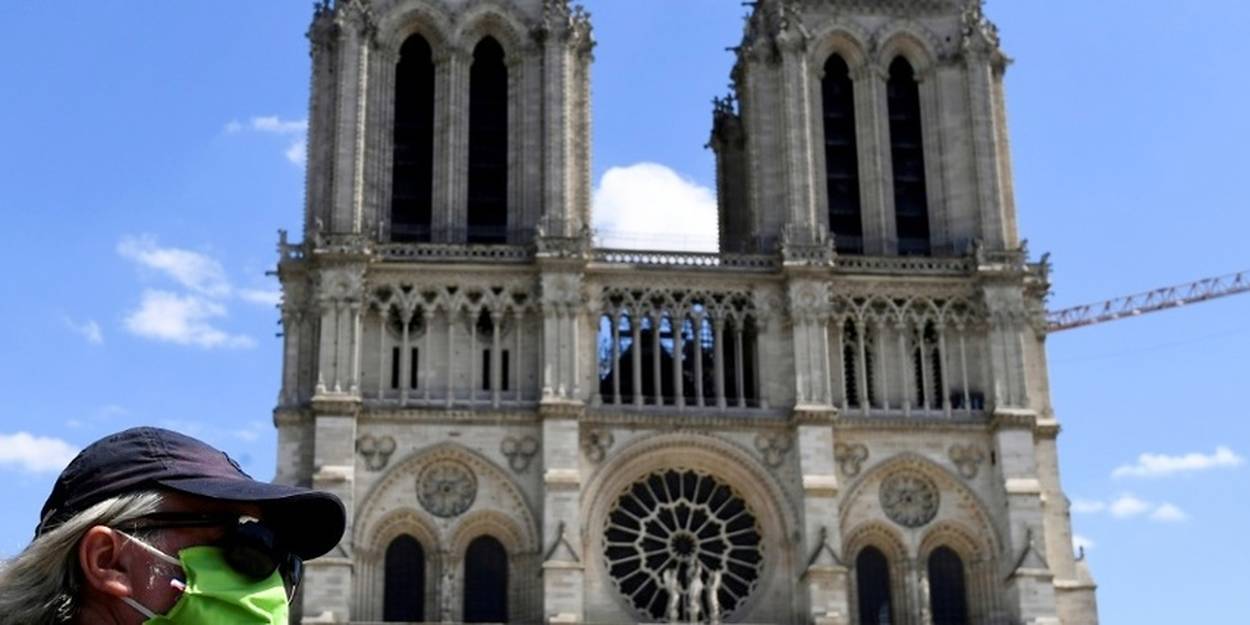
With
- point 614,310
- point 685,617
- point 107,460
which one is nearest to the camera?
point 107,460

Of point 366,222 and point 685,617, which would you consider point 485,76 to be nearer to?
point 366,222

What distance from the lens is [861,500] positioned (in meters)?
36.6

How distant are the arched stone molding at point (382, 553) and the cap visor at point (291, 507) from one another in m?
32.6

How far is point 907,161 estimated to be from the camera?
40188 millimetres

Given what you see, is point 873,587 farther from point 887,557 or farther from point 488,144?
point 488,144

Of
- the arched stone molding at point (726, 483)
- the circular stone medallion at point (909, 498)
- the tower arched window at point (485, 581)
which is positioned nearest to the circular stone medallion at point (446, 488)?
the tower arched window at point (485, 581)

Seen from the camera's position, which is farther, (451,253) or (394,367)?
(451,253)

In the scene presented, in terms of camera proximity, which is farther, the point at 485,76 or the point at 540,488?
the point at 485,76

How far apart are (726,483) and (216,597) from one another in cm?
3477

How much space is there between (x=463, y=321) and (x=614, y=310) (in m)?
3.17

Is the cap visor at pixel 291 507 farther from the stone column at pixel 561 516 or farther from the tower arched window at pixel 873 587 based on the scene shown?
the tower arched window at pixel 873 587

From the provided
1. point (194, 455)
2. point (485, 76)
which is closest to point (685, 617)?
point (485, 76)

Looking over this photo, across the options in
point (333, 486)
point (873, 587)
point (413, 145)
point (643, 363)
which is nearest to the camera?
point (333, 486)

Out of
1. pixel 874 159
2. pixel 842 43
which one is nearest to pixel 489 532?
pixel 874 159
